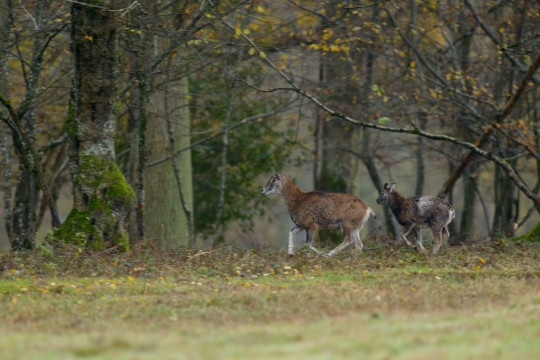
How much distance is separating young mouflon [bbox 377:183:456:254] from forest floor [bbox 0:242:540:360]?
0.44 m

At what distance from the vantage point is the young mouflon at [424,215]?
15242 mm

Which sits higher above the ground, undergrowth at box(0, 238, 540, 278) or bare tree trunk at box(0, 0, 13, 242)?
bare tree trunk at box(0, 0, 13, 242)

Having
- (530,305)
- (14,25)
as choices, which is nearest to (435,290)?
(530,305)

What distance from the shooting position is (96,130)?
14.4m

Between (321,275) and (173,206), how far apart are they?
10.4 meters

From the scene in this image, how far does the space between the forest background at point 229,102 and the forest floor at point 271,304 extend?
7.22 feet

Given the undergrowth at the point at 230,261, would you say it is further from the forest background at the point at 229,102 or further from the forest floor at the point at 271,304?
the forest background at the point at 229,102

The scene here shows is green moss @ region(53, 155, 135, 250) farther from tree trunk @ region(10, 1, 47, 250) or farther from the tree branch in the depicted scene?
the tree branch

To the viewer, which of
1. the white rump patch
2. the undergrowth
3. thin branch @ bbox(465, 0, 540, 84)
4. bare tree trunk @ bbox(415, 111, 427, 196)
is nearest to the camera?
the undergrowth

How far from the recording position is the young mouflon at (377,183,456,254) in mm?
15242

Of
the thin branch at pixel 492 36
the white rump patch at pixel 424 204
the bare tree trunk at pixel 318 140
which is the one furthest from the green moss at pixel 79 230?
the bare tree trunk at pixel 318 140

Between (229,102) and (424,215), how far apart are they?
9462 millimetres

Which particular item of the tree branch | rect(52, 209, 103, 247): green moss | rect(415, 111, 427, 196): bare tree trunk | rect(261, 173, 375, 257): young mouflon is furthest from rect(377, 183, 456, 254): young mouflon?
rect(415, 111, 427, 196): bare tree trunk

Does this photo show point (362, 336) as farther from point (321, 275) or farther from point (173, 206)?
point (173, 206)
